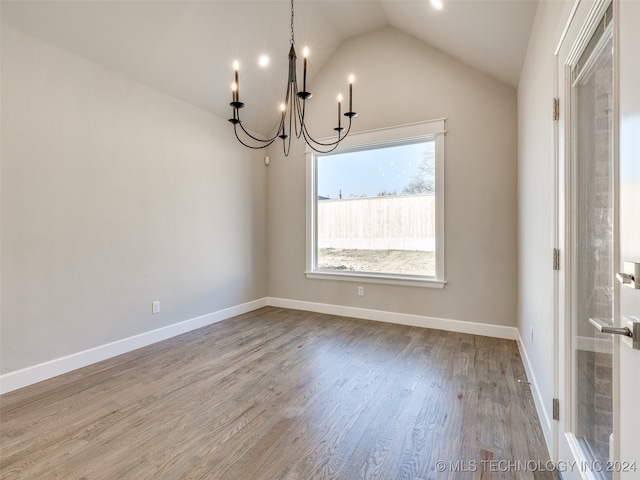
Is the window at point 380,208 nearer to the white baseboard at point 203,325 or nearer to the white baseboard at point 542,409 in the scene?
the white baseboard at point 203,325

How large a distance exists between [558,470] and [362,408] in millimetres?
1070

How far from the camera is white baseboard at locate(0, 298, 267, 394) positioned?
245cm

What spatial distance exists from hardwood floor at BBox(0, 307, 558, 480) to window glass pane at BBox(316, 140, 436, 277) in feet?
4.23

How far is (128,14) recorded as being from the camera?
107 inches

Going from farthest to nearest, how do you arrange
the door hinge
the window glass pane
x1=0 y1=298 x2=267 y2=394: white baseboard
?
the window glass pane, x1=0 y1=298 x2=267 y2=394: white baseboard, the door hinge

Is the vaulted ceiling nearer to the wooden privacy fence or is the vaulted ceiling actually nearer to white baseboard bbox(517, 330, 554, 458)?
the wooden privacy fence

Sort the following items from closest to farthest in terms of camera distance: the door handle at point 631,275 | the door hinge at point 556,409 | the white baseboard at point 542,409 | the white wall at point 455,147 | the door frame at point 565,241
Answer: the door handle at point 631,275, the door frame at point 565,241, the door hinge at point 556,409, the white baseboard at point 542,409, the white wall at point 455,147

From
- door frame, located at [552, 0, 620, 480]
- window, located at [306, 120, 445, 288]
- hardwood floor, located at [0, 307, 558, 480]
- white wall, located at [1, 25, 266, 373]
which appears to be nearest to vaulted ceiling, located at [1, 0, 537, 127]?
white wall, located at [1, 25, 266, 373]

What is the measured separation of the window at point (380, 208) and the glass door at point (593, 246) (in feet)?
7.89

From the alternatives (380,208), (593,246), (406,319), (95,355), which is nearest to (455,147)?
(380,208)

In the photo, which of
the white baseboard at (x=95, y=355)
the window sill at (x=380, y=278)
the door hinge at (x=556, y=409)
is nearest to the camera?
the door hinge at (x=556, y=409)

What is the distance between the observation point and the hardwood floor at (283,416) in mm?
1617

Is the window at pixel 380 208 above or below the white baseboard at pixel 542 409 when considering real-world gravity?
above

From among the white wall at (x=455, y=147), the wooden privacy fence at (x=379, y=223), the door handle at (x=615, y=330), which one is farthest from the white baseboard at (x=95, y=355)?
the door handle at (x=615, y=330)
